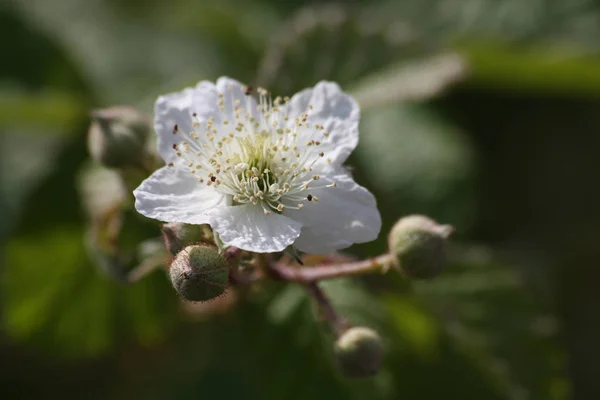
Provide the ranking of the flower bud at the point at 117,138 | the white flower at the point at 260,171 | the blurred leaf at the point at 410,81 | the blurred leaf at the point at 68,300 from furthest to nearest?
the blurred leaf at the point at 68,300
the blurred leaf at the point at 410,81
the flower bud at the point at 117,138
the white flower at the point at 260,171

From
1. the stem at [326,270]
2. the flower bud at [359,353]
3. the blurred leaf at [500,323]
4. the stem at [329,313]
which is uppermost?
the stem at [326,270]

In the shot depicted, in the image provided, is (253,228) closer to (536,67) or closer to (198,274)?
(198,274)

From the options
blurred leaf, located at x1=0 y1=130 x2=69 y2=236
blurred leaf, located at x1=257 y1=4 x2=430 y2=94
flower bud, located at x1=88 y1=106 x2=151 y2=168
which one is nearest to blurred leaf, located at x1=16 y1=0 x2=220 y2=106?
blurred leaf, located at x1=0 y1=130 x2=69 y2=236

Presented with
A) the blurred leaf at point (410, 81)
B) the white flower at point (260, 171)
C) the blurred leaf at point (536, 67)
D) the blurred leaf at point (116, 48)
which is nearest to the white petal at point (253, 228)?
the white flower at point (260, 171)

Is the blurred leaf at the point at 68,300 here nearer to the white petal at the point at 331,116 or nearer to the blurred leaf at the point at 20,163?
the blurred leaf at the point at 20,163

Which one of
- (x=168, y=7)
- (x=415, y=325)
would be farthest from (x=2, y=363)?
(x=168, y=7)

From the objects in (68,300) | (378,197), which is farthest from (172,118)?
(68,300)
